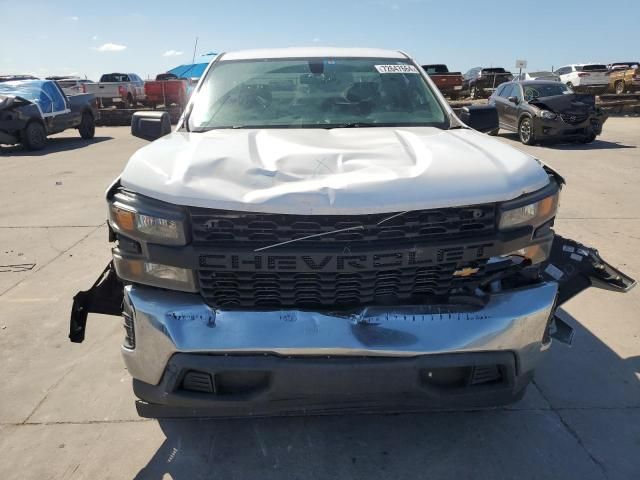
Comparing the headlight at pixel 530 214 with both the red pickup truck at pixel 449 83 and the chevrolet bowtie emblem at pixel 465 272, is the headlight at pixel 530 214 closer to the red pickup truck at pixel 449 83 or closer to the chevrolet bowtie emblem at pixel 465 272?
the chevrolet bowtie emblem at pixel 465 272

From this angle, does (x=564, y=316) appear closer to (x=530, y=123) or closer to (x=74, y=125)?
(x=530, y=123)

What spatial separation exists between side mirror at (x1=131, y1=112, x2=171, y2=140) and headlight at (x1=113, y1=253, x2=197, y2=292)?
68.9 inches

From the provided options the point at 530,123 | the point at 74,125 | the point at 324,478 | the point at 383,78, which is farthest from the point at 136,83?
the point at 324,478

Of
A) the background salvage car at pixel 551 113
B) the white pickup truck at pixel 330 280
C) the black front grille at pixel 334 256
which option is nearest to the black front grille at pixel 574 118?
the background salvage car at pixel 551 113

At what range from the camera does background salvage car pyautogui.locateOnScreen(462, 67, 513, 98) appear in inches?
1134

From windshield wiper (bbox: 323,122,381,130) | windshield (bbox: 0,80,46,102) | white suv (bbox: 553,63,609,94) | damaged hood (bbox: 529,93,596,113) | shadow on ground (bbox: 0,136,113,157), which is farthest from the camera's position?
white suv (bbox: 553,63,609,94)

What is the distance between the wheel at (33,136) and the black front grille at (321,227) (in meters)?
13.3

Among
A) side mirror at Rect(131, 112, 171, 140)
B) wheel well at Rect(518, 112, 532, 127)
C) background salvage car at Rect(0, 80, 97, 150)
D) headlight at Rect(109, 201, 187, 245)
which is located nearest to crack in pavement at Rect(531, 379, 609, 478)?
headlight at Rect(109, 201, 187, 245)

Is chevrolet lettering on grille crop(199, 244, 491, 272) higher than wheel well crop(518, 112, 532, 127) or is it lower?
higher

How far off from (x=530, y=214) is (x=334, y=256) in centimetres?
87

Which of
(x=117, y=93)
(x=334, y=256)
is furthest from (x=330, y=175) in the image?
(x=117, y=93)

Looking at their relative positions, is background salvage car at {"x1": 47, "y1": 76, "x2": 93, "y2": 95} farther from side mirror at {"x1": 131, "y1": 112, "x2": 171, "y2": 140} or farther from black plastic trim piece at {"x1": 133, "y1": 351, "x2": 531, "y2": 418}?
black plastic trim piece at {"x1": 133, "y1": 351, "x2": 531, "y2": 418}

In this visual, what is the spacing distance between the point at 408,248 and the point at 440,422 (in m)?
1.10

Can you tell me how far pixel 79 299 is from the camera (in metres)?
2.78
